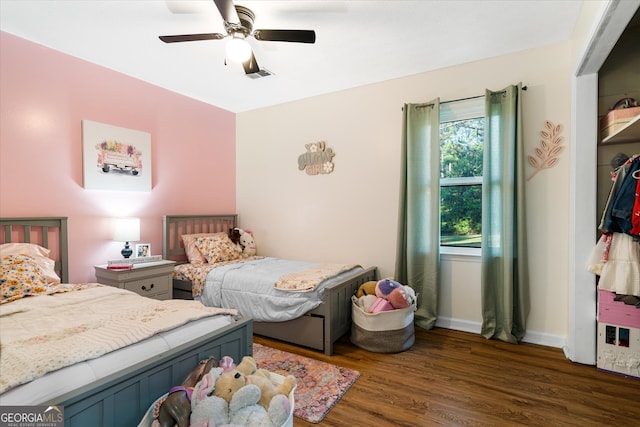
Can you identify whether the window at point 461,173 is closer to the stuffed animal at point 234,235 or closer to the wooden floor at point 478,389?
the wooden floor at point 478,389

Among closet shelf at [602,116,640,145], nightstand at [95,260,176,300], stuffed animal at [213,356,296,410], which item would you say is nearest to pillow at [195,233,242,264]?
nightstand at [95,260,176,300]

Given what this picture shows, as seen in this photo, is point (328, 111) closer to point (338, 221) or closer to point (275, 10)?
point (338, 221)

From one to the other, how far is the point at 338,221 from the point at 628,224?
2.38 meters

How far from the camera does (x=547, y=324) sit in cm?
267

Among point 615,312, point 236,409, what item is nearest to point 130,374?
point 236,409

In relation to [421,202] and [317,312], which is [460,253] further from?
[317,312]

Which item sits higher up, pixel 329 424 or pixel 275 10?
pixel 275 10

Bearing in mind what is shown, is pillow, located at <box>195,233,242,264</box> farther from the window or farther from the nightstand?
the window

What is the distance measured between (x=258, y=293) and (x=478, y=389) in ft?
5.78

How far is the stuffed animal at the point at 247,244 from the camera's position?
3.90m

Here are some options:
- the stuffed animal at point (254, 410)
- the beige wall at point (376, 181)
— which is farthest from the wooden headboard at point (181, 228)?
the stuffed animal at point (254, 410)

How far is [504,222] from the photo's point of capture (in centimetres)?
271

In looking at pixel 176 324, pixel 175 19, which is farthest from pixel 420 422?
pixel 175 19

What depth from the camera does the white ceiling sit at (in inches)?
83.6
